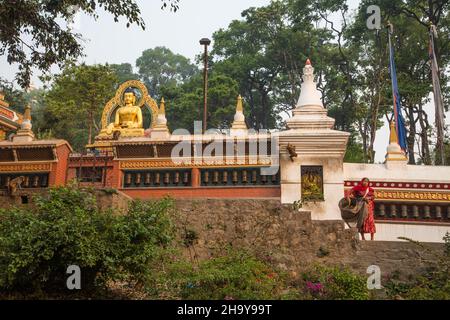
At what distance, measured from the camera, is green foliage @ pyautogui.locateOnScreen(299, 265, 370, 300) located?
8.45 m

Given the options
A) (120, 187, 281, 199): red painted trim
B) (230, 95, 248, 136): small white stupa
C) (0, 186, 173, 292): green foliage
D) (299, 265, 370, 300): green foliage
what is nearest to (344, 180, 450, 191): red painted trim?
(120, 187, 281, 199): red painted trim

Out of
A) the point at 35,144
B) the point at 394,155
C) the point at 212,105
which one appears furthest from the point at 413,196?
the point at 212,105

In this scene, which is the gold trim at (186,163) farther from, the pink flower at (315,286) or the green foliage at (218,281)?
the pink flower at (315,286)

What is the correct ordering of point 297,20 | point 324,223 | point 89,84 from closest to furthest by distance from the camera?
point 324,223 < point 89,84 < point 297,20

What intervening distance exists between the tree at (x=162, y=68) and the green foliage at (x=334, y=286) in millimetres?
59978

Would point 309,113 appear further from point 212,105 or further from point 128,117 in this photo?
point 212,105

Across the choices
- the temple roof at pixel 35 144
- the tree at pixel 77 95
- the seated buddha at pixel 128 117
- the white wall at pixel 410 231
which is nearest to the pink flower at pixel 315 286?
the white wall at pixel 410 231

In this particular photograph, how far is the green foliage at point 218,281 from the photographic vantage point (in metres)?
8.44

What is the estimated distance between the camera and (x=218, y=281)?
888cm

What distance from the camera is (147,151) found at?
15.3 metres

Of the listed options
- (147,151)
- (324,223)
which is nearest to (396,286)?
(324,223)

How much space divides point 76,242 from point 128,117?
42.3 feet
